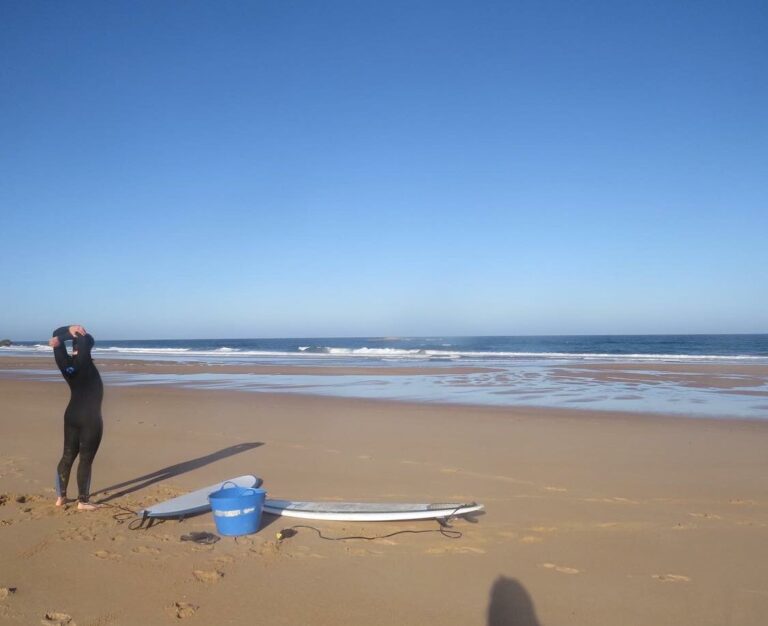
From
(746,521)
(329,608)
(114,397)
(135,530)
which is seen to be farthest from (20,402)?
(746,521)

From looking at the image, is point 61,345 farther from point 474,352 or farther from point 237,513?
point 474,352

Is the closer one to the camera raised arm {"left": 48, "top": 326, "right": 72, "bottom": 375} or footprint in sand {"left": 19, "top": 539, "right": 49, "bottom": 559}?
footprint in sand {"left": 19, "top": 539, "right": 49, "bottom": 559}

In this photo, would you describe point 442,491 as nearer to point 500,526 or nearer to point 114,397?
point 500,526

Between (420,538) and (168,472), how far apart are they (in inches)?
167

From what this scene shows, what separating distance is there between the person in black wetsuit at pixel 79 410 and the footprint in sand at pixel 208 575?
2372 millimetres

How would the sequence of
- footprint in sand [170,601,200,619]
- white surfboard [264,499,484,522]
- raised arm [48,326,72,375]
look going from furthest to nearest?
raised arm [48,326,72,375] < white surfboard [264,499,484,522] < footprint in sand [170,601,200,619]

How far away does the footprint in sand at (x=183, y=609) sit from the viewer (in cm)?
353

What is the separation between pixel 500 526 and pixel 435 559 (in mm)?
984

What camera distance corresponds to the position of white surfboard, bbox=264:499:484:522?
16.8ft

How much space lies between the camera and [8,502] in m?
5.81

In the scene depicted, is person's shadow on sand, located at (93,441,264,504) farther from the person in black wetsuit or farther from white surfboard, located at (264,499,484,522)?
white surfboard, located at (264,499,484,522)

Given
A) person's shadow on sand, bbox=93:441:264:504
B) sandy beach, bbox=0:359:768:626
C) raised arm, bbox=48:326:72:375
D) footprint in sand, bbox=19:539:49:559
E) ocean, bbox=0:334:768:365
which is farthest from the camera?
ocean, bbox=0:334:768:365

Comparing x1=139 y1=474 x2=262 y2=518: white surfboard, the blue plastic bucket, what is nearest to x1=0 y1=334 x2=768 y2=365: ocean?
x1=139 y1=474 x2=262 y2=518: white surfboard

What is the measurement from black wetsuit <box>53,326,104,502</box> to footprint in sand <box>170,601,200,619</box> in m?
2.76
